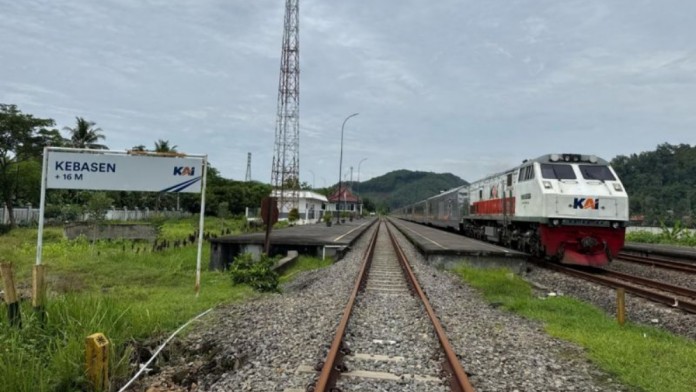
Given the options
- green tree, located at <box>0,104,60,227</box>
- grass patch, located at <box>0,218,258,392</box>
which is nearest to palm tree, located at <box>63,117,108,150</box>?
green tree, located at <box>0,104,60,227</box>

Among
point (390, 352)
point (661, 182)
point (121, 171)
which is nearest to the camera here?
point (390, 352)

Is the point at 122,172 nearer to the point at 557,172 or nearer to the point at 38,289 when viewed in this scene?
the point at 38,289

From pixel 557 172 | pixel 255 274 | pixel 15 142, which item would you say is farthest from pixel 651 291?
pixel 15 142

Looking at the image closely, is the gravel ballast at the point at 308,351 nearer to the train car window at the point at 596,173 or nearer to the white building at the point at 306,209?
the train car window at the point at 596,173

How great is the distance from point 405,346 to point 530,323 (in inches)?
112

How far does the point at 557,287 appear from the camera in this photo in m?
13.3

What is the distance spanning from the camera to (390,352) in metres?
6.23

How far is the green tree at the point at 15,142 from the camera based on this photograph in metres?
37.3

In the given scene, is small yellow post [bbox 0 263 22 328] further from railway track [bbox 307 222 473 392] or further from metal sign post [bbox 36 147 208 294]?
metal sign post [bbox 36 147 208 294]

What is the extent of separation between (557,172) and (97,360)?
14.2 m

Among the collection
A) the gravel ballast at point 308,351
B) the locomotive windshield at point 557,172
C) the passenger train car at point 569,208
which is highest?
the locomotive windshield at point 557,172

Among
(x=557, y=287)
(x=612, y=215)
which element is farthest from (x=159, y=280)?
(x=612, y=215)

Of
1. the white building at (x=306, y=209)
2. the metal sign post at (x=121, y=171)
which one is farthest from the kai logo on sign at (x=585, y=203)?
the white building at (x=306, y=209)

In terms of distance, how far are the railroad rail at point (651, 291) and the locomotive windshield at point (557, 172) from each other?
8.97ft
